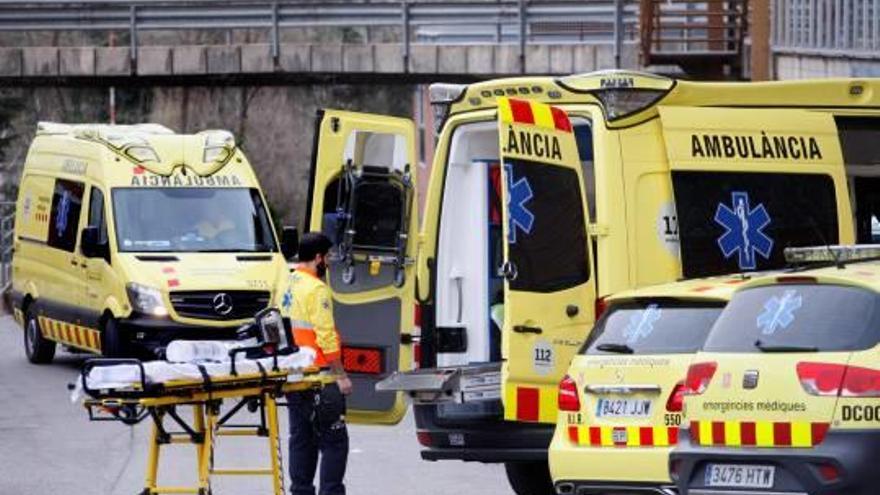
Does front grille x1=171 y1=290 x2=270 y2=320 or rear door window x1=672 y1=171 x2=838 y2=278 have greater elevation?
rear door window x1=672 y1=171 x2=838 y2=278

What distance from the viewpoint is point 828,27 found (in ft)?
97.6

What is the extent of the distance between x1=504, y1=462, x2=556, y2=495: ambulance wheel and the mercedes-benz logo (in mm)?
8641

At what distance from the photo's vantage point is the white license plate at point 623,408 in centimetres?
1174

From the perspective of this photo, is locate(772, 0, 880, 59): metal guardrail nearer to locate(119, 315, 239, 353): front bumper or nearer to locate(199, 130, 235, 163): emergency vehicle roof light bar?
locate(199, 130, 235, 163): emergency vehicle roof light bar

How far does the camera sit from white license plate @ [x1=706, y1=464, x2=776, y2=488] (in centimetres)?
1038

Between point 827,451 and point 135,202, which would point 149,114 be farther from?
point 827,451

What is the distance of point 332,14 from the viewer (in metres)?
42.2

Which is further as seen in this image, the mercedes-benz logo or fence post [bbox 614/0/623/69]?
fence post [bbox 614/0/623/69]

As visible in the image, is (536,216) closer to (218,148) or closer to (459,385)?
(459,385)

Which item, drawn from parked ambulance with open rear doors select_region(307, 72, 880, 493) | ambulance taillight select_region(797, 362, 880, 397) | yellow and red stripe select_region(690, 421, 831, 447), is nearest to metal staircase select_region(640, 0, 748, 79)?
parked ambulance with open rear doors select_region(307, 72, 880, 493)

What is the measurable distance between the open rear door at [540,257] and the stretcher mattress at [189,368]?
1100 millimetres

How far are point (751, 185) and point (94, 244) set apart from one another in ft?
34.7

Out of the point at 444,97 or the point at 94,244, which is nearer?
the point at 444,97

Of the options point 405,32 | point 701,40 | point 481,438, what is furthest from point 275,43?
point 481,438
